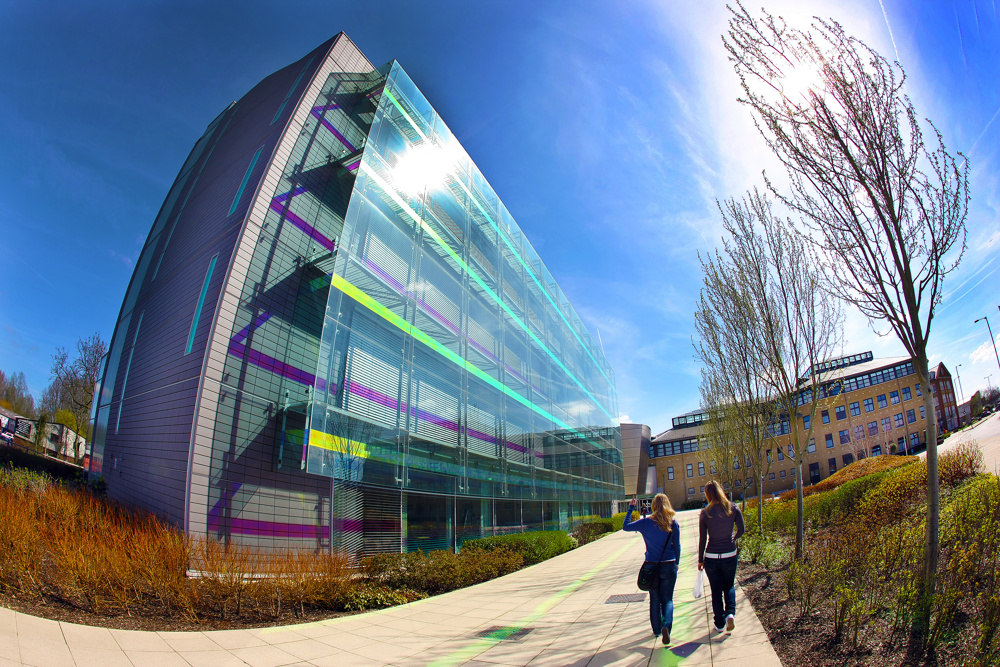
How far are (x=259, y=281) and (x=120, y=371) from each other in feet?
21.9

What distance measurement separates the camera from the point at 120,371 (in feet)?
41.1

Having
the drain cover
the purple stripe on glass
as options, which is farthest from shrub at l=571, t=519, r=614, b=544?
the drain cover

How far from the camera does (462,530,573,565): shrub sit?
11.5 m

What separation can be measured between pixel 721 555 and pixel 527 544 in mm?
9108

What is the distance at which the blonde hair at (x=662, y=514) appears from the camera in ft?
14.5

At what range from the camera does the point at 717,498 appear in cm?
454

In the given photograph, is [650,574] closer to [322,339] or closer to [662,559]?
[662,559]

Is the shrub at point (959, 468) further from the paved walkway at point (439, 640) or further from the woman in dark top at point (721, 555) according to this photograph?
the woman in dark top at point (721, 555)

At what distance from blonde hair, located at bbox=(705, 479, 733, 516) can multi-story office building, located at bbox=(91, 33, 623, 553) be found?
6.37 metres

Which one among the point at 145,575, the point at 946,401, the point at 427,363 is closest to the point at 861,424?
the point at 946,401

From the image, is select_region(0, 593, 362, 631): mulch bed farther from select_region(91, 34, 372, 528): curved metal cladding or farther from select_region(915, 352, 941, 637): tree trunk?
select_region(915, 352, 941, 637): tree trunk

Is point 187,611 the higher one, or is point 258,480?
point 258,480

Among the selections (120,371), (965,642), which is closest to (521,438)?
(120,371)

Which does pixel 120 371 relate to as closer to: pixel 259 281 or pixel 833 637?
→ pixel 259 281
